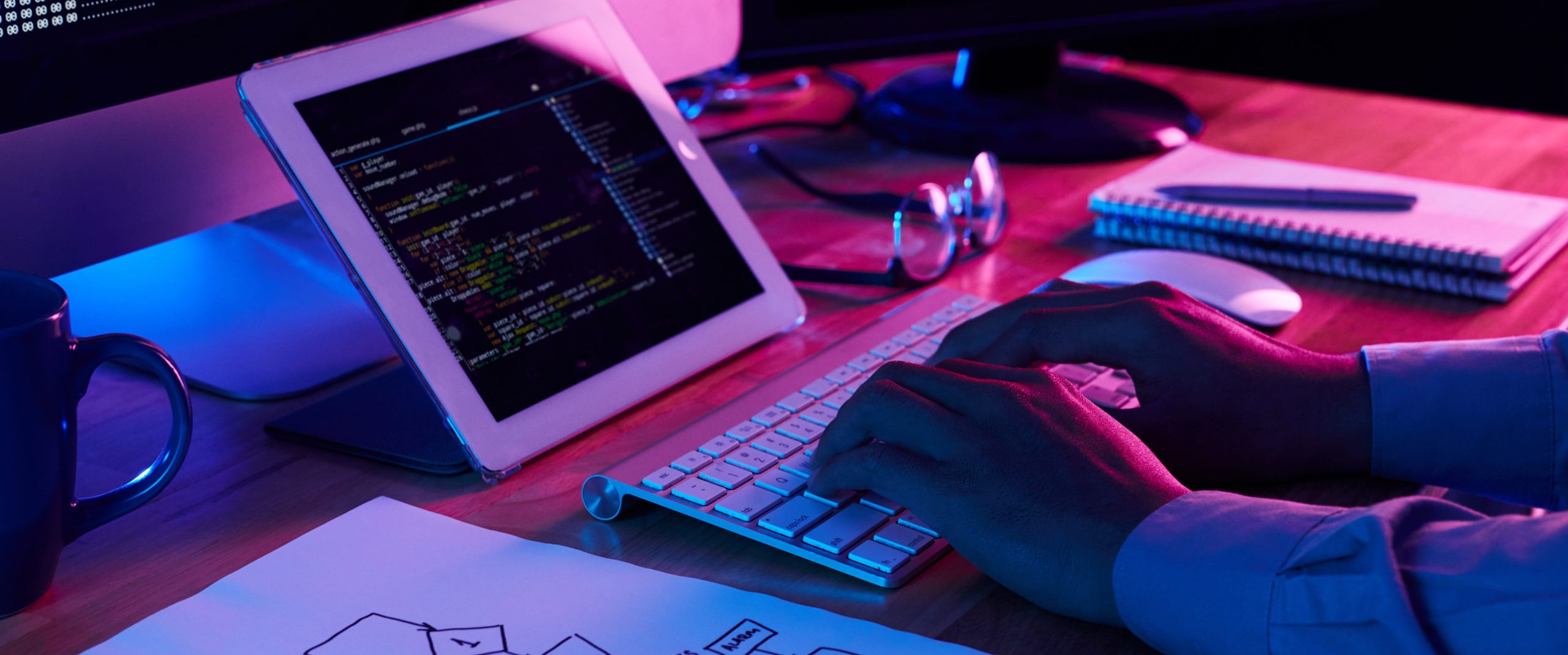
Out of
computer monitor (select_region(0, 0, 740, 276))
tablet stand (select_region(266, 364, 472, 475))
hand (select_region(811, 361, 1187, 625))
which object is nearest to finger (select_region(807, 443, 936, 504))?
hand (select_region(811, 361, 1187, 625))

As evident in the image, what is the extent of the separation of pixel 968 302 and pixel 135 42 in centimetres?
53

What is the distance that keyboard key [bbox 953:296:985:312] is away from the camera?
833 mm

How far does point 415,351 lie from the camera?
0.65 meters

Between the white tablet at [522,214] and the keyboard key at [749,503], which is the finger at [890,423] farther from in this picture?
the white tablet at [522,214]

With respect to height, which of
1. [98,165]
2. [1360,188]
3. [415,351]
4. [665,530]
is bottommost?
[1360,188]

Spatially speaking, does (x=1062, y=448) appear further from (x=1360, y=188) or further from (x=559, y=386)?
(x=1360, y=188)

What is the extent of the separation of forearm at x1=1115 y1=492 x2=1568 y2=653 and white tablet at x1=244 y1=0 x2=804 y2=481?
1.08ft

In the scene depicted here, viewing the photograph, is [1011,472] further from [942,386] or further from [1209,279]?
Answer: [1209,279]

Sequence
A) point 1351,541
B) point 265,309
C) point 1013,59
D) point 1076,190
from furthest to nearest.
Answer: point 1013,59, point 1076,190, point 265,309, point 1351,541

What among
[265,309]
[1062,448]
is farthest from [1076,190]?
[265,309]

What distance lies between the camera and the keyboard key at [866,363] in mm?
739

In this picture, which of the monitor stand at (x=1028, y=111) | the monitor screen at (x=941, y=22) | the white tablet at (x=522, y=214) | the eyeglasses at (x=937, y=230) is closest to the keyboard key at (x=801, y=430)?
the white tablet at (x=522, y=214)

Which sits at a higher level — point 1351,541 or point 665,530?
point 665,530

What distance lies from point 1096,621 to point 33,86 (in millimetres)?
605
